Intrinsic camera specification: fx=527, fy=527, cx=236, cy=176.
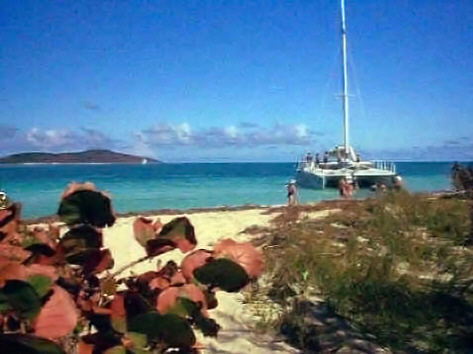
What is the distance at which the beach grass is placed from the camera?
4.86m

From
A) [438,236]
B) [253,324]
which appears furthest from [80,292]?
[438,236]

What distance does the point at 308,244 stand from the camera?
7.64m

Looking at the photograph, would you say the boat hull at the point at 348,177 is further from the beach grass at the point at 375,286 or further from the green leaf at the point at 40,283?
the green leaf at the point at 40,283

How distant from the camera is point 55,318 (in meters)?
0.67

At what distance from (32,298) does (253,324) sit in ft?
16.0

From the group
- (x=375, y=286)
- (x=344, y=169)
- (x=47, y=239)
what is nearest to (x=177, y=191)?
(x=344, y=169)

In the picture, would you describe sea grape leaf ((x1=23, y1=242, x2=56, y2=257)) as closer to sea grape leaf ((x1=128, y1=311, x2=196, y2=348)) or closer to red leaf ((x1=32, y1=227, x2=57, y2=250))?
red leaf ((x1=32, y1=227, x2=57, y2=250))

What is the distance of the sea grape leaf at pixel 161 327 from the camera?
80 cm

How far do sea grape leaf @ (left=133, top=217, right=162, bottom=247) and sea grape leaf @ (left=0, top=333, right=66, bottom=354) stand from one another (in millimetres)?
404

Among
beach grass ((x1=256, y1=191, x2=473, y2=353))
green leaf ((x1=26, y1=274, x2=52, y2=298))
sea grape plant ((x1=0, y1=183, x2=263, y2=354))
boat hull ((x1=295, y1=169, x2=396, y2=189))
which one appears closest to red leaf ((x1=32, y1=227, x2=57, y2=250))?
sea grape plant ((x1=0, y1=183, x2=263, y2=354))

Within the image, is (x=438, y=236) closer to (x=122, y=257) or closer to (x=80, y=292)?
(x=122, y=257)

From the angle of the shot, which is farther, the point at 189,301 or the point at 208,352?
the point at 208,352

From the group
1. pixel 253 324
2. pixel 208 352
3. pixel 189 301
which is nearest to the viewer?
pixel 189 301

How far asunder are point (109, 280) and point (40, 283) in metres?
0.27
